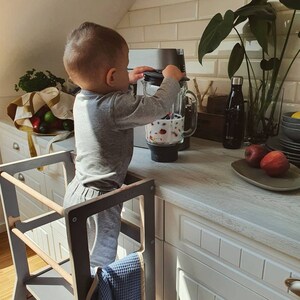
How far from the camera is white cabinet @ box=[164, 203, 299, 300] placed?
675mm

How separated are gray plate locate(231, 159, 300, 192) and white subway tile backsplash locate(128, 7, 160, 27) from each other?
0.97 metres

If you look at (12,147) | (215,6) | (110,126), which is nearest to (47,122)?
(12,147)

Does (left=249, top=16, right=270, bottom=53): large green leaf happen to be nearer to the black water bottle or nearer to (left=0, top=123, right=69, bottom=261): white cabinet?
the black water bottle

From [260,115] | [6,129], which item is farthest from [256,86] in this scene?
[6,129]

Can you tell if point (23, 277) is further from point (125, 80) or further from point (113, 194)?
point (125, 80)

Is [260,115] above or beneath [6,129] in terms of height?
above

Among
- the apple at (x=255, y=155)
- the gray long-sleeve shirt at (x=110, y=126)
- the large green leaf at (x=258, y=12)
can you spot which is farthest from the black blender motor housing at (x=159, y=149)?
the large green leaf at (x=258, y=12)

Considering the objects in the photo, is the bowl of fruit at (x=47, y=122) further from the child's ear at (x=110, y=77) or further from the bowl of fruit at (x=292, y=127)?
the bowl of fruit at (x=292, y=127)

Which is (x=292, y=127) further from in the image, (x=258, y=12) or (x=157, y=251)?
(x=157, y=251)

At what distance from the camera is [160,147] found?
0.99m

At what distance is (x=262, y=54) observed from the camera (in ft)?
3.82

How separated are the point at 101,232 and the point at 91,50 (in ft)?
1.62

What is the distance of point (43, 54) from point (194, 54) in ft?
2.71

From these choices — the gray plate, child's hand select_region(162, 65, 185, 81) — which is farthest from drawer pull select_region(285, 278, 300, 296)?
child's hand select_region(162, 65, 185, 81)
